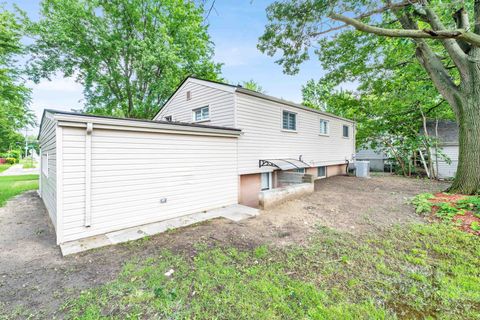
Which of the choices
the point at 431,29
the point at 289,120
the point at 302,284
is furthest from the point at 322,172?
the point at 302,284

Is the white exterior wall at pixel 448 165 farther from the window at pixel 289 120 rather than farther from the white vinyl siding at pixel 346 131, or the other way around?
the window at pixel 289 120

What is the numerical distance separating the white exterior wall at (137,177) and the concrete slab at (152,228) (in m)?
0.18

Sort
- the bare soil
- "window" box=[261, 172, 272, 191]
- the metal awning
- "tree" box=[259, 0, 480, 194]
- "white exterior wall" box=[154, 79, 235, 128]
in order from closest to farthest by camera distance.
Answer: the bare soil
"tree" box=[259, 0, 480, 194]
"white exterior wall" box=[154, 79, 235, 128]
the metal awning
"window" box=[261, 172, 272, 191]

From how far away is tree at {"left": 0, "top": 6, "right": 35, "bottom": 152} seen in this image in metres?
12.9

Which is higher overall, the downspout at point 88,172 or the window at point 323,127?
the window at point 323,127

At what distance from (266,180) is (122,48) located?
50.5 ft

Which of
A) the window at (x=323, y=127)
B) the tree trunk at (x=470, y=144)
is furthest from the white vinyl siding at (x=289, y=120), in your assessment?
the tree trunk at (x=470, y=144)

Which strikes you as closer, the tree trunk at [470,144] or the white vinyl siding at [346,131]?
the tree trunk at [470,144]

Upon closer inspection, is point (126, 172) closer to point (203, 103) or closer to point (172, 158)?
point (172, 158)

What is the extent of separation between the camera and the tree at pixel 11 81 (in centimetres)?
1293

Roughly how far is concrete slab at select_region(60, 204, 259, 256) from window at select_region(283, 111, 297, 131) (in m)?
5.12

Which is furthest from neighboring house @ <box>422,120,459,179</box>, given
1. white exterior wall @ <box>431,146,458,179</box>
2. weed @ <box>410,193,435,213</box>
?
weed @ <box>410,193,435,213</box>

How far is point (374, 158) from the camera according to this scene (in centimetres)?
1986

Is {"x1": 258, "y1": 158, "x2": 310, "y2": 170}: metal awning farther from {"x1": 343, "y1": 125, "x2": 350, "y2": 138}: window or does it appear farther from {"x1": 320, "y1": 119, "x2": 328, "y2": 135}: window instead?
{"x1": 343, "y1": 125, "x2": 350, "y2": 138}: window
